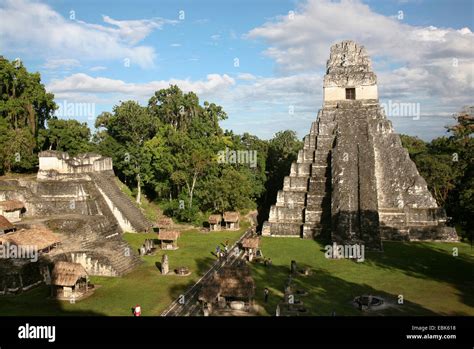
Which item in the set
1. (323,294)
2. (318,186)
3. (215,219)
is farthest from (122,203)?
(323,294)

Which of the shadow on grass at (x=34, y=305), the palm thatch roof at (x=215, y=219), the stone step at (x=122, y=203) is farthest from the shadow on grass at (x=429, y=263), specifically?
the stone step at (x=122, y=203)

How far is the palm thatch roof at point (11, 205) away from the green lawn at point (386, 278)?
54.3 feet

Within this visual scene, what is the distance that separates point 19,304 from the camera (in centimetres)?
1817

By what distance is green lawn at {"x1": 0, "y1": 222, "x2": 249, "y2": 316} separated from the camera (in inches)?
688

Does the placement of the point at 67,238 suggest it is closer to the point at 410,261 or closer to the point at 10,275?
the point at 10,275

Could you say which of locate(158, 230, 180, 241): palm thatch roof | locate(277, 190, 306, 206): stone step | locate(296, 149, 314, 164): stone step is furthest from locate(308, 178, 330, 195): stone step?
locate(158, 230, 180, 241): palm thatch roof

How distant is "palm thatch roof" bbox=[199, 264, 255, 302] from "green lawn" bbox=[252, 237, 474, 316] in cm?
118

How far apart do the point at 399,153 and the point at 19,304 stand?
27761 millimetres

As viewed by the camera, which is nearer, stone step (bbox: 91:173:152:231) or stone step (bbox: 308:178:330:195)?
stone step (bbox: 308:178:330:195)

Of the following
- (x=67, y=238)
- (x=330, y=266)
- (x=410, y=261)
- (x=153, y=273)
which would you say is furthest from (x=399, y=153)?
(x=67, y=238)

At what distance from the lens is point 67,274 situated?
62.7ft

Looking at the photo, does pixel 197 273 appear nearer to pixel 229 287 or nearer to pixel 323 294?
pixel 229 287

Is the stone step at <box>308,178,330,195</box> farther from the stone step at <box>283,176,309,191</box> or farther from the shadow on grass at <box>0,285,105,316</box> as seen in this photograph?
the shadow on grass at <box>0,285,105,316</box>

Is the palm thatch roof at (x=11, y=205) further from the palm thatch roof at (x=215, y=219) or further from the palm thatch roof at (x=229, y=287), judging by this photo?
the palm thatch roof at (x=229, y=287)
